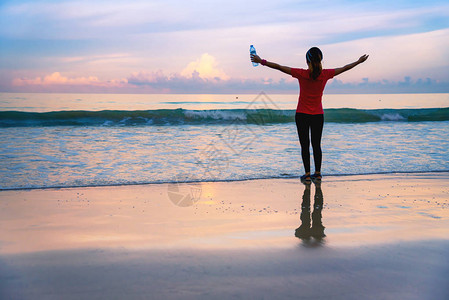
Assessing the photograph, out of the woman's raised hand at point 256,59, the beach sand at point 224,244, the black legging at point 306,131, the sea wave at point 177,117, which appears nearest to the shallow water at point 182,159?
the black legging at point 306,131

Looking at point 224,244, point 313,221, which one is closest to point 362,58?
point 313,221

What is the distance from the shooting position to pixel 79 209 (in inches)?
152

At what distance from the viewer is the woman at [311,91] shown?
16.4 ft

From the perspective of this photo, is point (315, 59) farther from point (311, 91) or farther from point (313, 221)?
point (313, 221)

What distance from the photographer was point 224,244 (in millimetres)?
2797

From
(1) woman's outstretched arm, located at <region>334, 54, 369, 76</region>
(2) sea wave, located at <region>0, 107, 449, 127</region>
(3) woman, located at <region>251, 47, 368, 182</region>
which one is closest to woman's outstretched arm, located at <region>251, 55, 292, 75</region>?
(3) woman, located at <region>251, 47, 368, 182</region>

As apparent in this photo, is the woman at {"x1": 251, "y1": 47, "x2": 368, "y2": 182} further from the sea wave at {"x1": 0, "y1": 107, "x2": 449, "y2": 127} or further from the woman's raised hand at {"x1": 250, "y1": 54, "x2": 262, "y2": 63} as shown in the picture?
the sea wave at {"x1": 0, "y1": 107, "x2": 449, "y2": 127}

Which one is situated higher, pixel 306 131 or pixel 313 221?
pixel 306 131

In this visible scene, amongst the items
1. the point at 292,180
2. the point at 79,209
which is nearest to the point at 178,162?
the point at 292,180

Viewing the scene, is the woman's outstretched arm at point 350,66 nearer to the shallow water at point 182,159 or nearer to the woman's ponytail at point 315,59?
the woman's ponytail at point 315,59

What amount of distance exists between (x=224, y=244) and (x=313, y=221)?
1018mm

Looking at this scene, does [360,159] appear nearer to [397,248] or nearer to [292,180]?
[292,180]

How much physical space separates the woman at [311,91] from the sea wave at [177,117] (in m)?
12.4

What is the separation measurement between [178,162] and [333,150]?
3353 millimetres
